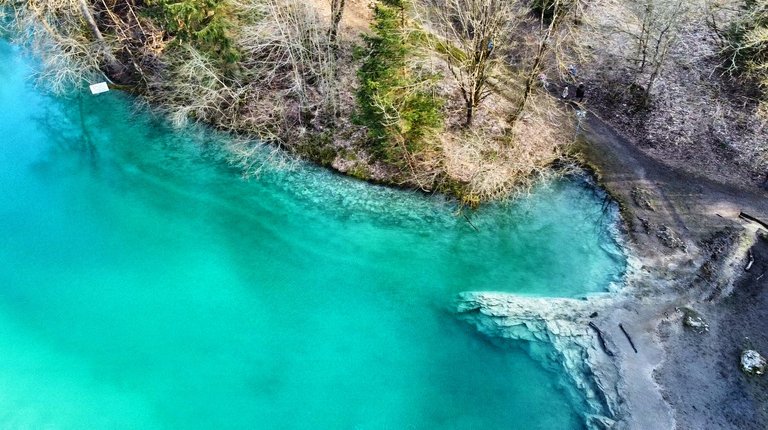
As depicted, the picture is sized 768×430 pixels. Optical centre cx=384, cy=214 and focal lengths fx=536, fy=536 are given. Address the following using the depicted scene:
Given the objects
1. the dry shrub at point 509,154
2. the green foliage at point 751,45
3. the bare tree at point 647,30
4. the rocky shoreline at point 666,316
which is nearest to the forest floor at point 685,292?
the rocky shoreline at point 666,316

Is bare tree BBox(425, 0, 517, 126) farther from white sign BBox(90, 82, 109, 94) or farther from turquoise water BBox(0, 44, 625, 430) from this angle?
white sign BBox(90, 82, 109, 94)

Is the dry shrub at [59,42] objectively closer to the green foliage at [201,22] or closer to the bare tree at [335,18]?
the green foliage at [201,22]

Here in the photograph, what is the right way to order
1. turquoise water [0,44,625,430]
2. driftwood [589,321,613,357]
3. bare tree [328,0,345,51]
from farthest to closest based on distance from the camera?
bare tree [328,0,345,51] < driftwood [589,321,613,357] < turquoise water [0,44,625,430]

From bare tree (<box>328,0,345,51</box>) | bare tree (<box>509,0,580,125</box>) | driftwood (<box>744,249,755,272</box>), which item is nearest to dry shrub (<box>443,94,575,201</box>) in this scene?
bare tree (<box>509,0,580,125</box>)

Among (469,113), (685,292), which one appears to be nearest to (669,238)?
(685,292)

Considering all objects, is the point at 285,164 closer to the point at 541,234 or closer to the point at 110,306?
the point at 110,306

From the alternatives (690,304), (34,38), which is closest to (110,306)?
(34,38)
